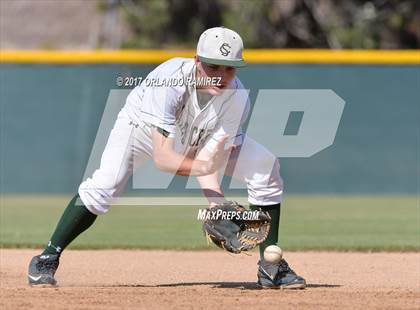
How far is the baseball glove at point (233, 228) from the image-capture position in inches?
218

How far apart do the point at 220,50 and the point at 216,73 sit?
0.51ft

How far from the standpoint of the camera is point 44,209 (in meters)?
12.1

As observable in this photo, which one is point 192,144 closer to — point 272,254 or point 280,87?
point 272,254

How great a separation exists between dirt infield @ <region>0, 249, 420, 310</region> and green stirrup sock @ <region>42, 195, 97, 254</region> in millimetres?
284

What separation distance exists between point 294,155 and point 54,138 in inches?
153

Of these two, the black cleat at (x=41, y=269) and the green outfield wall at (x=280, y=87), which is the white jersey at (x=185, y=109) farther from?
the green outfield wall at (x=280, y=87)

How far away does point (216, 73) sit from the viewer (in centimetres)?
538

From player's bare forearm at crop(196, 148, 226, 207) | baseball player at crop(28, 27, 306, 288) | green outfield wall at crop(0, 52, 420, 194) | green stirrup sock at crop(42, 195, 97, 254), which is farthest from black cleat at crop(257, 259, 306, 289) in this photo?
green outfield wall at crop(0, 52, 420, 194)

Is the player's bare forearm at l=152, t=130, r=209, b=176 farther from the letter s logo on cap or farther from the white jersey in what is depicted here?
the letter s logo on cap

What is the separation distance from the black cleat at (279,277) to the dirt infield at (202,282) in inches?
3.1

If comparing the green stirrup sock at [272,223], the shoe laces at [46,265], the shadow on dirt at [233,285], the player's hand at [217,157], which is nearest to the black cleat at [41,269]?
the shoe laces at [46,265]

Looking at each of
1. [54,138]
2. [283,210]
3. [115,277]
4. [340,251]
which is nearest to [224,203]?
[115,277]

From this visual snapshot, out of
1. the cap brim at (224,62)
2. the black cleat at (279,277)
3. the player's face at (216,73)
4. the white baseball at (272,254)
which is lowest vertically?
the black cleat at (279,277)

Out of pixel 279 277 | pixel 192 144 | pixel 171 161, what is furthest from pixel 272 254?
pixel 171 161
